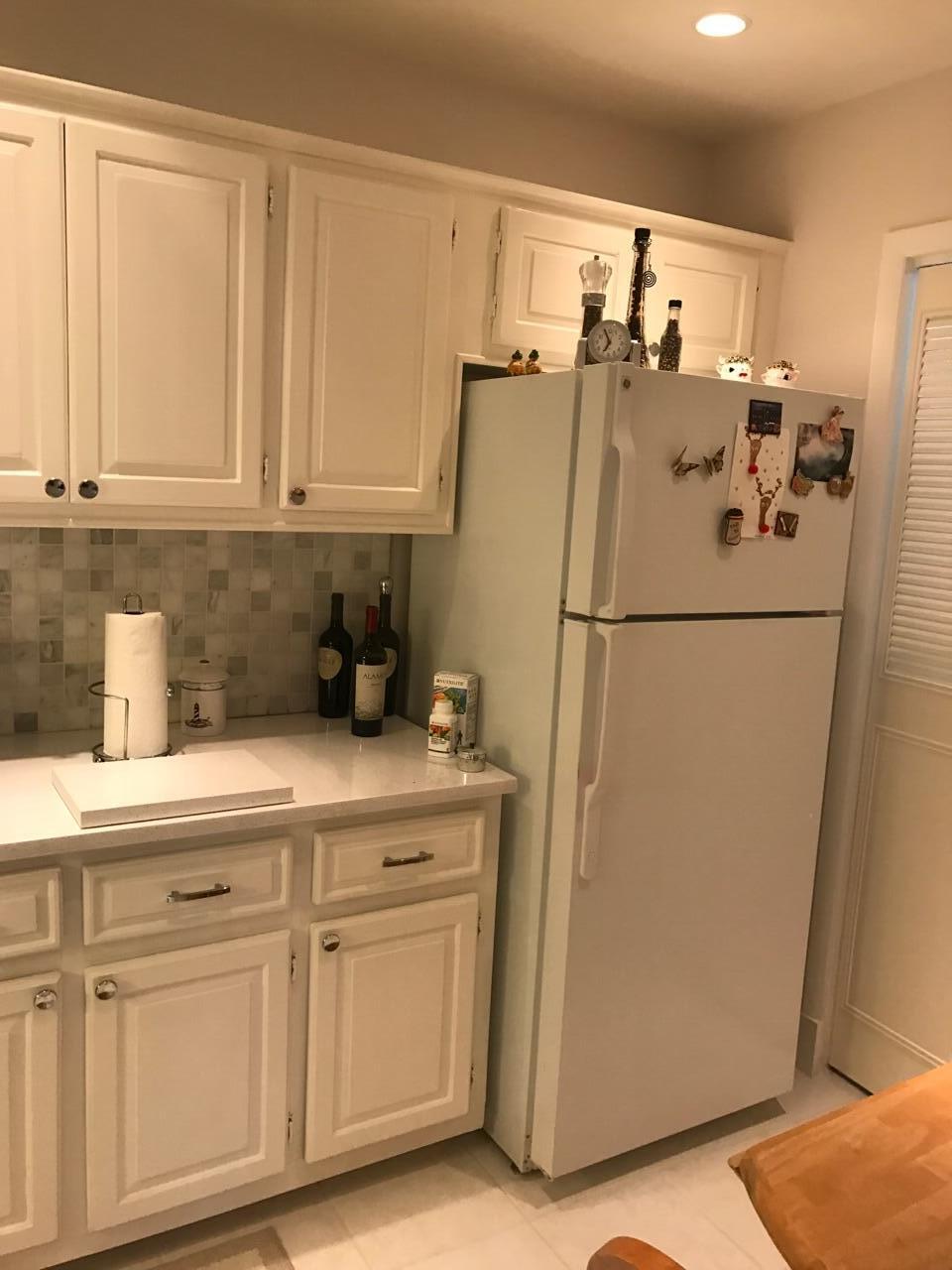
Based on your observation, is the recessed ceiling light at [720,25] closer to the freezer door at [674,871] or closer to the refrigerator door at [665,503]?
the refrigerator door at [665,503]

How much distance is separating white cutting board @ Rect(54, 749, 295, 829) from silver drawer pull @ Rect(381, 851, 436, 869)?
0.26 meters

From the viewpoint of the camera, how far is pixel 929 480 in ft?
8.13

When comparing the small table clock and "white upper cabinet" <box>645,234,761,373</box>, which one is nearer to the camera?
the small table clock

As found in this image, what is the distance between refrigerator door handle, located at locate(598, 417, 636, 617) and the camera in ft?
6.48

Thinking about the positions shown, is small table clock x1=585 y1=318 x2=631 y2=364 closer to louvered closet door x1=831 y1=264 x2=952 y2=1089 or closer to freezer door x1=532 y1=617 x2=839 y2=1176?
freezer door x1=532 y1=617 x2=839 y2=1176

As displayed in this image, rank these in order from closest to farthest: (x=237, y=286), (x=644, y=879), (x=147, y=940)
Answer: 1. (x=147, y=940)
2. (x=237, y=286)
3. (x=644, y=879)

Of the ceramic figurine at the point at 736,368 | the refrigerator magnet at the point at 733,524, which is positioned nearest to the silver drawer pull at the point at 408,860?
the refrigerator magnet at the point at 733,524

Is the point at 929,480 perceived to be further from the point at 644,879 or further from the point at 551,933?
the point at 551,933

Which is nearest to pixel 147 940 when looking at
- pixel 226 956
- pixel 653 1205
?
pixel 226 956

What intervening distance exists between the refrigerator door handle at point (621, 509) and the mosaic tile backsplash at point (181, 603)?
87 cm

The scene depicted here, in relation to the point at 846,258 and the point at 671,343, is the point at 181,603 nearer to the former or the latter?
the point at 671,343

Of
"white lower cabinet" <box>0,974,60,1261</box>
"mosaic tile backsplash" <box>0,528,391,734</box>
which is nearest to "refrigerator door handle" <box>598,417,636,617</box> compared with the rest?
"mosaic tile backsplash" <box>0,528,391,734</box>

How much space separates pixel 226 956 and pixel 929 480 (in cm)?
192

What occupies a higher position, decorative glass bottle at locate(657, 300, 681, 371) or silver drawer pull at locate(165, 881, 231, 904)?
decorative glass bottle at locate(657, 300, 681, 371)
